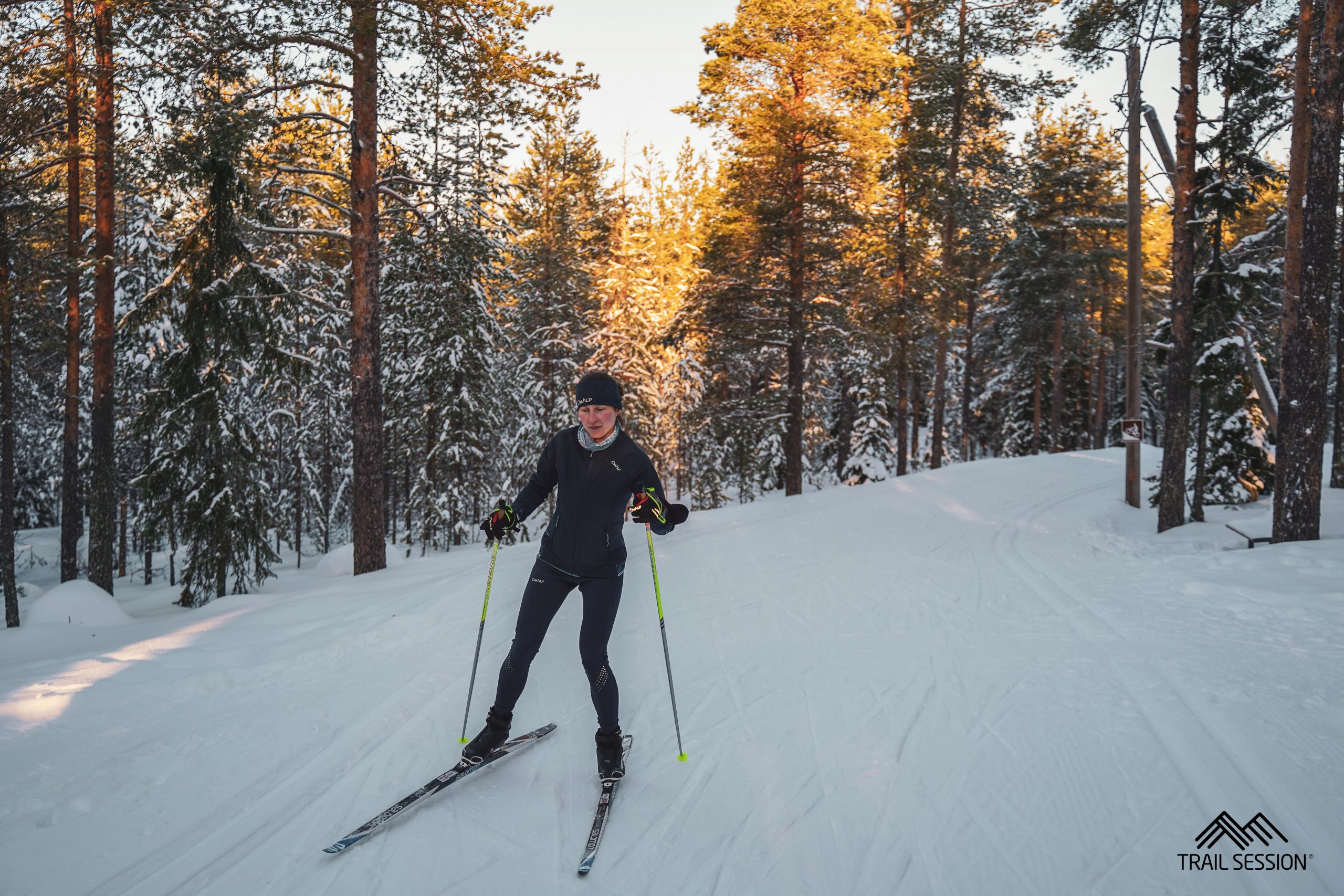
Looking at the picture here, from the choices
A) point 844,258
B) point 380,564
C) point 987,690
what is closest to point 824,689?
point 987,690

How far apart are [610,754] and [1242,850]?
308 centimetres

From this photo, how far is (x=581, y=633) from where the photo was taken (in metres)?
4.13

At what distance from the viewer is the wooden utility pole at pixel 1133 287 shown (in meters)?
13.9

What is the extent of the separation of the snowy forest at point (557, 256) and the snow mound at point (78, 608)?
3032 millimetres

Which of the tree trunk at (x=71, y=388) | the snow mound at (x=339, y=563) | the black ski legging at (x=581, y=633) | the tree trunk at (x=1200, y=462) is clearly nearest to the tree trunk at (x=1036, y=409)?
the tree trunk at (x=1200, y=462)

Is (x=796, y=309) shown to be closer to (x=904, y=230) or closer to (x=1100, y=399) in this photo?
(x=904, y=230)

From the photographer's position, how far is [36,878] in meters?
3.04

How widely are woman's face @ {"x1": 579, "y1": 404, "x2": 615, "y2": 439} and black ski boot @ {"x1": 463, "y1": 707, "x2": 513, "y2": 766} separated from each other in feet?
5.77

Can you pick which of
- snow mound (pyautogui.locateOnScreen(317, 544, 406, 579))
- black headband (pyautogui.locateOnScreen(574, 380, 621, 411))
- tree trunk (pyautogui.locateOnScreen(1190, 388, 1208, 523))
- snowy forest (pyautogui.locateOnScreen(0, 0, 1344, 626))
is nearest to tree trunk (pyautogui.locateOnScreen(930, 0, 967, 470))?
snowy forest (pyautogui.locateOnScreen(0, 0, 1344, 626))

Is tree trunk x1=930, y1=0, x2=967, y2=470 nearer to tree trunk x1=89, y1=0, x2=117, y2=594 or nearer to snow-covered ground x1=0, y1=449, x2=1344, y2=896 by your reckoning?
snow-covered ground x1=0, y1=449, x2=1344, y2=896

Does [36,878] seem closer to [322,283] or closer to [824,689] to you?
[824,689]

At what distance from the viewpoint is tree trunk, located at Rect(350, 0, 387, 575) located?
1044 centimetres

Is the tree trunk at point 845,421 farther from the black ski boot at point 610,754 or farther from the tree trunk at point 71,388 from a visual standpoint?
the black ski boot at point 610,754

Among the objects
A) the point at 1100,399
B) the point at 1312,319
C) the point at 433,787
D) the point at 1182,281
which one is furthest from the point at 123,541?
A: the point at 1100,399
